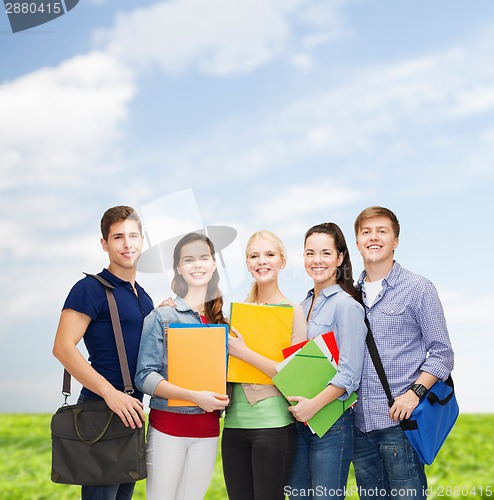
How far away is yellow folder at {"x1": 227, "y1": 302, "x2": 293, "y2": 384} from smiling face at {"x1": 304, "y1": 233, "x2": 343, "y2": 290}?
0.25 m

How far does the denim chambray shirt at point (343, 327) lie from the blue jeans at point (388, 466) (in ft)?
0.96

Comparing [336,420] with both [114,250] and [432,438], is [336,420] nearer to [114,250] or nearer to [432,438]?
[432,438]

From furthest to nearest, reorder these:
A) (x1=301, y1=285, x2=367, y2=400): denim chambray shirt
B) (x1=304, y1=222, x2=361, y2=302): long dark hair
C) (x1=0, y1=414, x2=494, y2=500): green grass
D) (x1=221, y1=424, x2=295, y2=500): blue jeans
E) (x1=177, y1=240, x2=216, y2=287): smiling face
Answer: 1. (x1=0, y1=414, x2=494, y2=500): green grass
2. (x1=304, y1=222, x2=361, y2=302): long dark hair
3. (x1=177, y1=240, x2=216, y2=287): smiling face
4. (x1=301, y1=285, x2=367, y2=400): denim chambray shirt
5. (x1=221, y1=424, x2=295, y2=500): blue jeans

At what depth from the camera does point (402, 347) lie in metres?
3.21

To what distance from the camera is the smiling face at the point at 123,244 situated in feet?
10.6

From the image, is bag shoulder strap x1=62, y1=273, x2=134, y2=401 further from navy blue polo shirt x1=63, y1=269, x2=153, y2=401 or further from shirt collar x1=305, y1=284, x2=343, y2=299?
shirt collar x1=305, y1=284, x2=343, y2=299

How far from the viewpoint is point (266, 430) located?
9.83 ft

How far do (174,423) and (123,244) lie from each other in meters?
0.90

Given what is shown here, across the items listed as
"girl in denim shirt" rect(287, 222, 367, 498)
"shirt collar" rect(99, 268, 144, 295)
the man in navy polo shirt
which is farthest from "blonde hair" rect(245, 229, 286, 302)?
"shirt collar" rect(99, 268, 144, 295)

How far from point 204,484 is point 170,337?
2.32ft

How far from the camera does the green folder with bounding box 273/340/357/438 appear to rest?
3.04 m

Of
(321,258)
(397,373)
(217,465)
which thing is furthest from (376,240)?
(217,465)

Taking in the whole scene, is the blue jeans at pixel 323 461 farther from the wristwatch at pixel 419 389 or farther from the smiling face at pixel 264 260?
the smiling face at pixel 264 260

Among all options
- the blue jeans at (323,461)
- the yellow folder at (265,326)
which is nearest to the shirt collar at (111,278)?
the yellow folder at (265,326)
